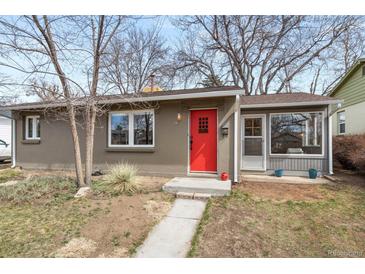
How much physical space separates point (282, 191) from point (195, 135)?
2.98 metres

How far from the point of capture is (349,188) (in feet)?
19.1

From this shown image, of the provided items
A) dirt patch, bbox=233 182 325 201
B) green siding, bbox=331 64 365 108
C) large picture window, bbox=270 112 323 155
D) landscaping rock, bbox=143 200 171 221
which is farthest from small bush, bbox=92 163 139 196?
green siding, bbox=331 64 365 108

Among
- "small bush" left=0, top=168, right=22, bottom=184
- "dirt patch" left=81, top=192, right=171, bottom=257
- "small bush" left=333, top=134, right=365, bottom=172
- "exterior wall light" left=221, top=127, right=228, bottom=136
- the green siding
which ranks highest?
the green siding

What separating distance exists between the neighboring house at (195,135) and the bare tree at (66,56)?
98 centimetres

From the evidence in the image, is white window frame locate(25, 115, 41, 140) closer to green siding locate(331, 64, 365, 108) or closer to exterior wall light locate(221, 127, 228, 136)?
exterior wall light locate(221, 127, 228, 136)

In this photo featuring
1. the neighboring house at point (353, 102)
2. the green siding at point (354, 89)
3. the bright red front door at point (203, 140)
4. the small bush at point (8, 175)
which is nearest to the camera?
the bright red front door at point (203, 140)

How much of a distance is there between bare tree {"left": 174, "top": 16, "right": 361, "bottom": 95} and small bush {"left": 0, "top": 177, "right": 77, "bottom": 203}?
591 inches

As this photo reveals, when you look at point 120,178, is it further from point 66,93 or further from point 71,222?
point 66,93

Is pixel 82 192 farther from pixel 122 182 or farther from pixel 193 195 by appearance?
pixel 193 195

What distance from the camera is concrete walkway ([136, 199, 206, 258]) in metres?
2.88

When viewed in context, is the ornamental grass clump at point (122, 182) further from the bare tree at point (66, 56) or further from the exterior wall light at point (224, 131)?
the exterior wall light at point (224, 131)

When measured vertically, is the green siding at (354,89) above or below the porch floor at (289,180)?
above

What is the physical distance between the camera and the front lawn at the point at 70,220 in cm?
295

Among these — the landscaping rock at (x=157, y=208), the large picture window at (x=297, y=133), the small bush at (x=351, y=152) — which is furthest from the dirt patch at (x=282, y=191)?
the small bush at (x=351, y=152)
